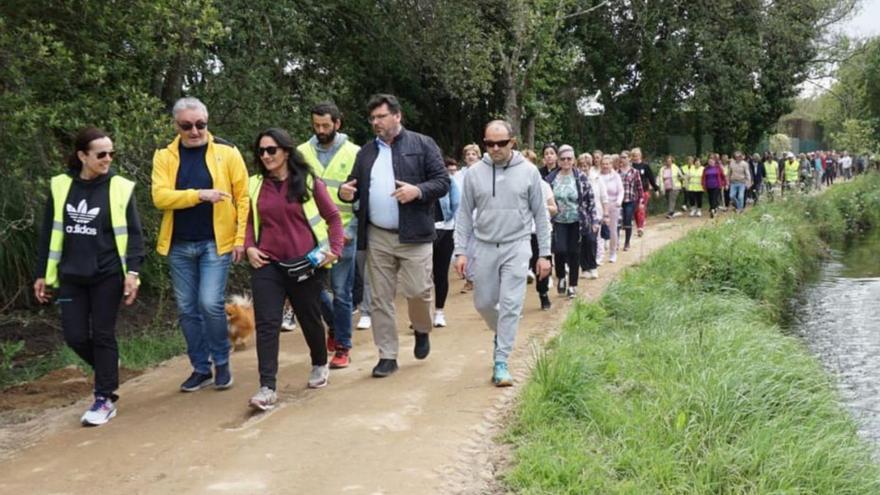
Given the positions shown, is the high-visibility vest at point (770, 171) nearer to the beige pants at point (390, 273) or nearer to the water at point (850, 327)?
the water at point (850, 327)

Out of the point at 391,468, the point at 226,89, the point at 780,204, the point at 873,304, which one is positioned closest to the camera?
the point at 391,468

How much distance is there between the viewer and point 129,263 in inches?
213

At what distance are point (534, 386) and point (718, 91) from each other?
69.1ft

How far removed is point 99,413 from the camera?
215 inches

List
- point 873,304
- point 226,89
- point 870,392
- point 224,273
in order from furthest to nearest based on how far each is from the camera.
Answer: point 873,304 < point 226,89 < point 870,392 < point 224,273

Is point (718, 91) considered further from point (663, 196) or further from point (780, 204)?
point (780, 204)

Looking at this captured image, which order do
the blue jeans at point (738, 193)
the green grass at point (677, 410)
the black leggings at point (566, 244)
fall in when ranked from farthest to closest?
1. the blue jeans at point (738, 193)
2. the black leggings at point (566, 244)
3. the green grass at point (677, 410)

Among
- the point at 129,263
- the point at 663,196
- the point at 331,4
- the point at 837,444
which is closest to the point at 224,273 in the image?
the point at 129,263

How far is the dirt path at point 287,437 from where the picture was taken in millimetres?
4426

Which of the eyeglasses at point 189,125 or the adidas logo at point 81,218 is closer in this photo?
the adidas logo at point 81,218

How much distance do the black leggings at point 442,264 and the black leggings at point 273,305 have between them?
252 centimetres

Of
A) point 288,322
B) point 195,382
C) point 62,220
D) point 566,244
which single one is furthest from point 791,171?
point 62,220

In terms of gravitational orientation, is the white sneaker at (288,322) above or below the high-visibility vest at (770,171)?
below

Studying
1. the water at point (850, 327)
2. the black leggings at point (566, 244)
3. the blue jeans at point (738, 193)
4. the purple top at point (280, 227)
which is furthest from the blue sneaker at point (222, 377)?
the blue jeans at point (738, 193)
